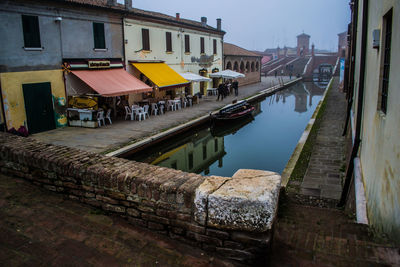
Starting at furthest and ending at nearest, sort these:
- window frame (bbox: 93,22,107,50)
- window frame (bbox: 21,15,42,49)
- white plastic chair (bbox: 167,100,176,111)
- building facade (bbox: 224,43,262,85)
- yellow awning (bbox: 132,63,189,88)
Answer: building facade (bbox: 224,43,262,85) → white plastic chair (bbox: 167,100,176,111) → yellow awning (bbox: 132,63,189,88) → window frame (bbox: 93,22,107,50) → window frame (bbox: 21,15,42,49)

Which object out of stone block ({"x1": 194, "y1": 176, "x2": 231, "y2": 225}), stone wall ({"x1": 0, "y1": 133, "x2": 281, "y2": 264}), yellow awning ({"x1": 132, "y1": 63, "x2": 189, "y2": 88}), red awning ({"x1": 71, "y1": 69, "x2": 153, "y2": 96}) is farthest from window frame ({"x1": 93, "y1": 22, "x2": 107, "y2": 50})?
stone block ({"x1": 194, "y1": 176, "x2": 231, "y2": 225})

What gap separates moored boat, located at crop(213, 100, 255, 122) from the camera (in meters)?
18.1

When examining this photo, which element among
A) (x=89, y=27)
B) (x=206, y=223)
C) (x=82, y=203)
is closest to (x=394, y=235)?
(x=206, y=223)

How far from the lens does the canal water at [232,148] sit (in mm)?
12344

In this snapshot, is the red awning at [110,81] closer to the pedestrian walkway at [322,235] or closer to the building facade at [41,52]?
the building facade at [41,52]

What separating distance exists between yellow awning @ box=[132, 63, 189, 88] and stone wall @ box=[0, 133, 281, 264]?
14273 mm

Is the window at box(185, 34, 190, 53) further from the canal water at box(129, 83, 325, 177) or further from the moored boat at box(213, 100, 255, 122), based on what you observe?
the canal water at box(129, 83, 325, 177)

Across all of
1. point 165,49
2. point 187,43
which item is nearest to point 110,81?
point 165,49

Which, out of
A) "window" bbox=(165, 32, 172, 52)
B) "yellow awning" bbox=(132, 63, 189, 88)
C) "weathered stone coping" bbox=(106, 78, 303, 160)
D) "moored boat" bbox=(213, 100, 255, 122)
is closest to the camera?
"weathered stone coping" bbox=(106, 78, 303, 160)

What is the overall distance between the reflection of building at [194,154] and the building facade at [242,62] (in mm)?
20529

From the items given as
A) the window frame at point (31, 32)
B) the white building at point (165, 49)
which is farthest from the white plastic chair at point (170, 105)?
the window frame at point (31, 32)

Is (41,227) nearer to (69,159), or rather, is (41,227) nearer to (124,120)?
(69,159)

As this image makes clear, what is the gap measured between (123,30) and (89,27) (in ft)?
8.34

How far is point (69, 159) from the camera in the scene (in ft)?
14.7
